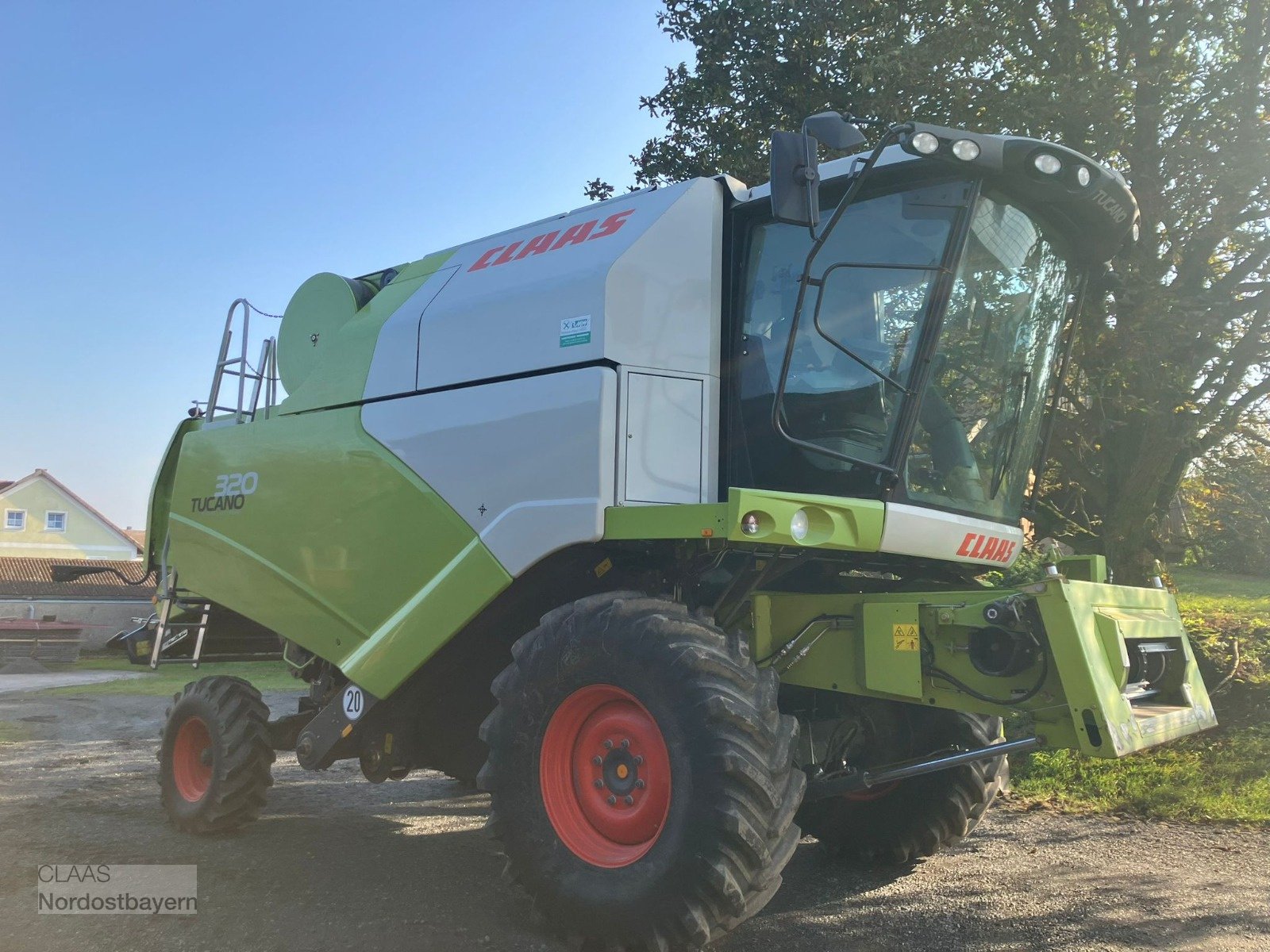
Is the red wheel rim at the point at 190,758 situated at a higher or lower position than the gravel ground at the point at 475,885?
higher

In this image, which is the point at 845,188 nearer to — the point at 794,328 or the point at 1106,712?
the point at 794,328

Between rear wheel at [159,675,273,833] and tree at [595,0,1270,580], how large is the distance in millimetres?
6802

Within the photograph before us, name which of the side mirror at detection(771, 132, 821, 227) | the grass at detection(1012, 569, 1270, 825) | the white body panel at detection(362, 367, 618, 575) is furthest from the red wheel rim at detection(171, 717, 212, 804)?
the grass at detection(1012, 569, 1270, 825)

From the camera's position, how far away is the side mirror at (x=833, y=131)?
384 cm

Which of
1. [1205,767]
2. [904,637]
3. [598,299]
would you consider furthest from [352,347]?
[1205,767]

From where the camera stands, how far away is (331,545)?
5484mm

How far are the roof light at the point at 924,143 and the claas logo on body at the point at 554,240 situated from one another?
4.54 ft

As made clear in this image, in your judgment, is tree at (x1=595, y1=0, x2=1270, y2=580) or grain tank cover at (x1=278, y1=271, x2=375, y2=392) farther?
tree at (x1=595, y1=0, x2=1270, y2=580)

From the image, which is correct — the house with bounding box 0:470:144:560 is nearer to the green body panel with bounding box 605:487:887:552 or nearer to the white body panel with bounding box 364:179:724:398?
the white body panel with bounding box 364:179:724:398

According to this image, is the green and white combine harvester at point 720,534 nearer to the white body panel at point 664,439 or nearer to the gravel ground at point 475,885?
the white body panel at point 664,439

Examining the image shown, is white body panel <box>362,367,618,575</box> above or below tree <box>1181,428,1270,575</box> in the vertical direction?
below

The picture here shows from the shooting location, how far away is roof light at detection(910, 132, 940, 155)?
3.95 metres

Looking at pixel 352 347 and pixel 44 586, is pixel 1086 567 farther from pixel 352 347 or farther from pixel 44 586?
pixel 44 586

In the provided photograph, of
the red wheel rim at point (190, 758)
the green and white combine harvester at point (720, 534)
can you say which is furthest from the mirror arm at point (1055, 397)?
the red wheel rim at point (190, 758)
